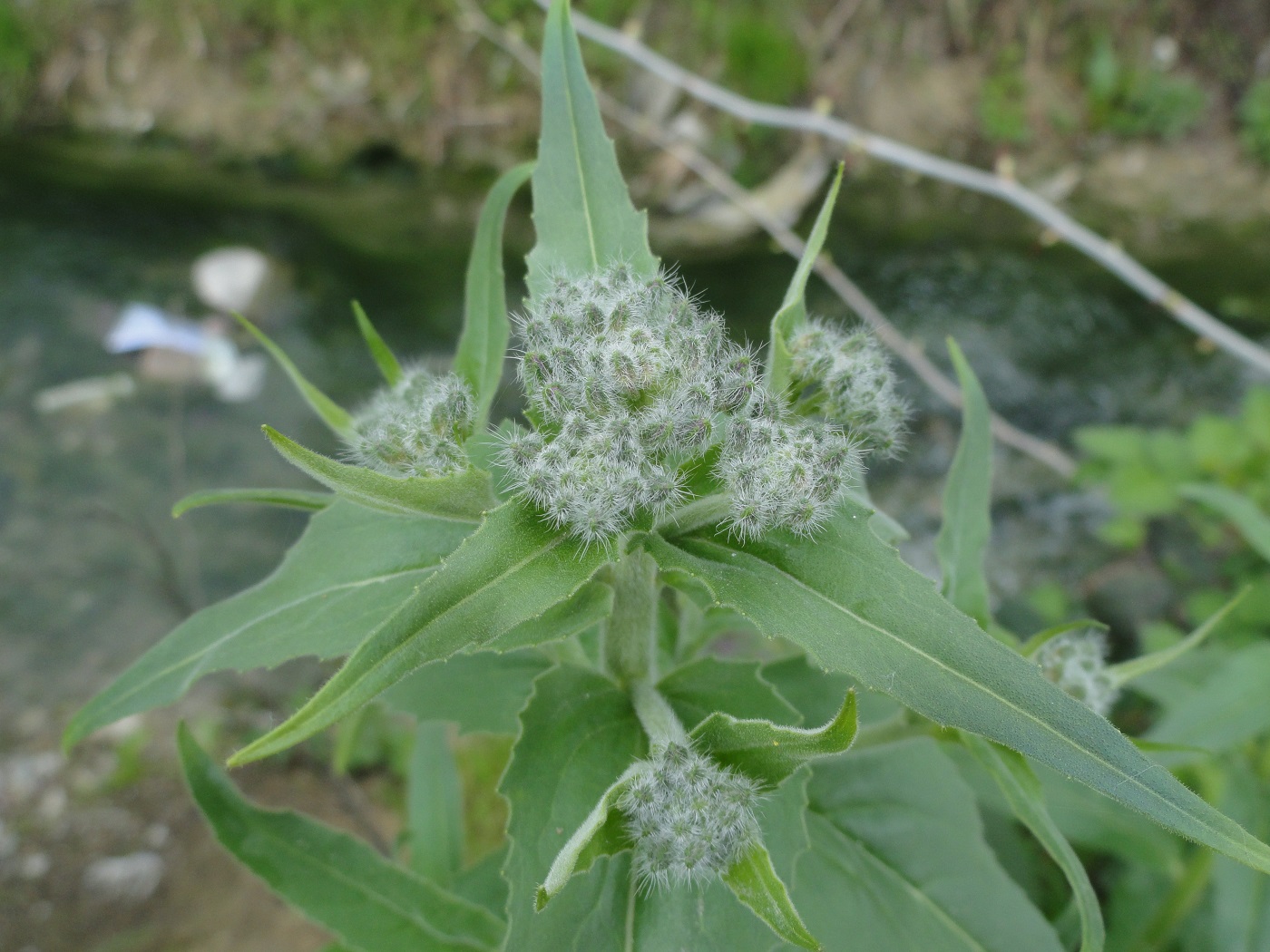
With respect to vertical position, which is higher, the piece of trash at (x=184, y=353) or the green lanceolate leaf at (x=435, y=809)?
the piece of trash at (x=184, y=353)

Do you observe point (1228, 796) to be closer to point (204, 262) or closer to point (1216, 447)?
point (1216, 447)

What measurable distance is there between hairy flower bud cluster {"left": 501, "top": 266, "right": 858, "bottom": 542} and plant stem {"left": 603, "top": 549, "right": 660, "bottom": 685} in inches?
8.8

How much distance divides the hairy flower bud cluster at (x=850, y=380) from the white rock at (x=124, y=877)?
5699 millimetres

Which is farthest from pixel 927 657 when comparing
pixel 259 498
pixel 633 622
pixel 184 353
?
pixel 184 353

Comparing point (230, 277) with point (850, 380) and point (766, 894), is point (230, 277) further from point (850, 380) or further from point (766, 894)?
point (766, 894)

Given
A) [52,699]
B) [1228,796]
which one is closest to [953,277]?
[1228,796]

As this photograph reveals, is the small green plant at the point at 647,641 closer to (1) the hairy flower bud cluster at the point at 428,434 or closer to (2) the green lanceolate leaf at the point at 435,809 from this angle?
(1) the hairy flower bud cluster at the point at 428,434

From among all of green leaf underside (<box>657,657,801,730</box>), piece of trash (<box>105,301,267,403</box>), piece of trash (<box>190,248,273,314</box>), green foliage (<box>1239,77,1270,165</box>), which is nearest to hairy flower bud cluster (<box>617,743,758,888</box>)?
green leaf underside (<box>657,657,801,730</box>)

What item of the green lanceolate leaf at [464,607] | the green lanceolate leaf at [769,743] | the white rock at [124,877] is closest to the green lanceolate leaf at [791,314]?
the green lanceolate leaf at [464,607]

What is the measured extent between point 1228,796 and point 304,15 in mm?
10493

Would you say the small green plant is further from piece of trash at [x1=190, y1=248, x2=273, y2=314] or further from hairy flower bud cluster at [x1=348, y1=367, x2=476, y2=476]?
piece of trash at [x1=190, y1=248, x2=273, y2=314]

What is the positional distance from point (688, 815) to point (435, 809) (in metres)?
2.21

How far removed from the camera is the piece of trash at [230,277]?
9.18m

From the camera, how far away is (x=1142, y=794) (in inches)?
56.0
